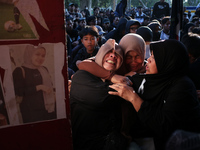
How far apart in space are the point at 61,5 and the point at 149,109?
2.82 feet

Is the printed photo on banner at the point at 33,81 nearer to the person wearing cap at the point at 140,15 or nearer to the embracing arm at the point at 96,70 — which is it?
the embracing arm at the point at 96,70

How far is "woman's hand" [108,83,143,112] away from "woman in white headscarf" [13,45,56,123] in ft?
1.68

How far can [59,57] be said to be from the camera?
1.14 meters

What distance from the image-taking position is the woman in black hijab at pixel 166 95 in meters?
1.37

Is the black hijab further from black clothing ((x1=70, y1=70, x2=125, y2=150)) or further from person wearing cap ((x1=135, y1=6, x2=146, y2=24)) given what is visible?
person wearing cap ((x1=135, y1=6, x2=146, y2=24))

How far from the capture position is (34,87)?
115 centimetres

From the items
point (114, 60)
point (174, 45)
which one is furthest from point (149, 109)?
point (114, 60)

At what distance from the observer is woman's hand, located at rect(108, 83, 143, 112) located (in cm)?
145

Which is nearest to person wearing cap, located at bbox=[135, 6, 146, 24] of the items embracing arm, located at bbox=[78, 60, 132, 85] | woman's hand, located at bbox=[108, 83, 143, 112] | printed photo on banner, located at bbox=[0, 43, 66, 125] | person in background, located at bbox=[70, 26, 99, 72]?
person in background, located at bbox=[70, 26, 99, 72]

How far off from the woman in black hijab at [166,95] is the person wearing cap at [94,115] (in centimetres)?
17

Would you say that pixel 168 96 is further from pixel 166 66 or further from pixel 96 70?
pixel 96 70

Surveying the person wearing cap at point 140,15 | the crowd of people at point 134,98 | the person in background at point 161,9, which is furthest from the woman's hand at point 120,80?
the person wearing cap at point 140,15

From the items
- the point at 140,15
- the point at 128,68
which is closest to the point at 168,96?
the point at 128,68

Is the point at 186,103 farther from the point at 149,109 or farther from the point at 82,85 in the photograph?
the point at 82,85
